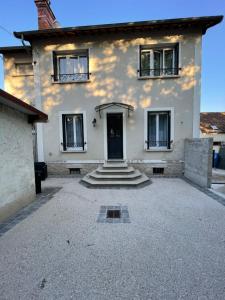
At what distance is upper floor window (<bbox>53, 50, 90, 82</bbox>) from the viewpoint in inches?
330

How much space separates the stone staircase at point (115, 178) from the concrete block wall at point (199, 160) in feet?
6.28

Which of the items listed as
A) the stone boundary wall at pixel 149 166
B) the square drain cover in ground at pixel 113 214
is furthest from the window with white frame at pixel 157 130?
the square drain cover in ground at pixel 113 214

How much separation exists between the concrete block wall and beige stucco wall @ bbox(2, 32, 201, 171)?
619 millimetres

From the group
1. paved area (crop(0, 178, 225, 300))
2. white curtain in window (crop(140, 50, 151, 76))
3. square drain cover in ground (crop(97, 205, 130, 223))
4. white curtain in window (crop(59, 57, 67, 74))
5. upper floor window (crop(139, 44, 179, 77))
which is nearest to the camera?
paved area (crop(0, 178, 225, 300))

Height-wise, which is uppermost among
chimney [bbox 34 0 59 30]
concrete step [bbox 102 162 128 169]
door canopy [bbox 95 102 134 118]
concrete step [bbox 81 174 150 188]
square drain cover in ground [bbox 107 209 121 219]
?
chimney [bbox 34 0 59 30]

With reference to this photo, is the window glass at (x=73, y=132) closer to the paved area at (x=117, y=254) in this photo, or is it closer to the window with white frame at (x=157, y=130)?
the window with white frame at (x=157, y=130)

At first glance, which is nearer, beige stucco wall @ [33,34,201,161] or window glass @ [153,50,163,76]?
beige stucco wall @ [33,34,201,161]

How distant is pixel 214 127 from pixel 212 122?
1.09m

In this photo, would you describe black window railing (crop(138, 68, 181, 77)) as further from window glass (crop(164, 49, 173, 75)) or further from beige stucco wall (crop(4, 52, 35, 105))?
beige stucco wall (crop(4, 52, 35, 105))

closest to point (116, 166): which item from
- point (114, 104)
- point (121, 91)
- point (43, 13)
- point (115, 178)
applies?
point (115, 178)

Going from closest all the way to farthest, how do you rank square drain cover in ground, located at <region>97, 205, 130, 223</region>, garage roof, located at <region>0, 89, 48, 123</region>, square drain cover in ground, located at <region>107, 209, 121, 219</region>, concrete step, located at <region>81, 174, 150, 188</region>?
garage roof, located at <region>0, 89, 48, 123</region>, square drain cover in ground, located at <region>97, 205, 130, 223</region>, square drain cover in ground, located at <region>107, 209, 121, 219</region>, concrete step, located at <region>81, 174, 150, 188</region>

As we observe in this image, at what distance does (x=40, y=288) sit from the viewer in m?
2.08

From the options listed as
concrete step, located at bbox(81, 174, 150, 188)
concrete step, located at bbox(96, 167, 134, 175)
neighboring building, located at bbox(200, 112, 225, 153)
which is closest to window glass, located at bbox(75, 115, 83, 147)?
concrete step, located at bbox(96, 167, 134, 175)

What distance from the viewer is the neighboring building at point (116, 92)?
309 inches
